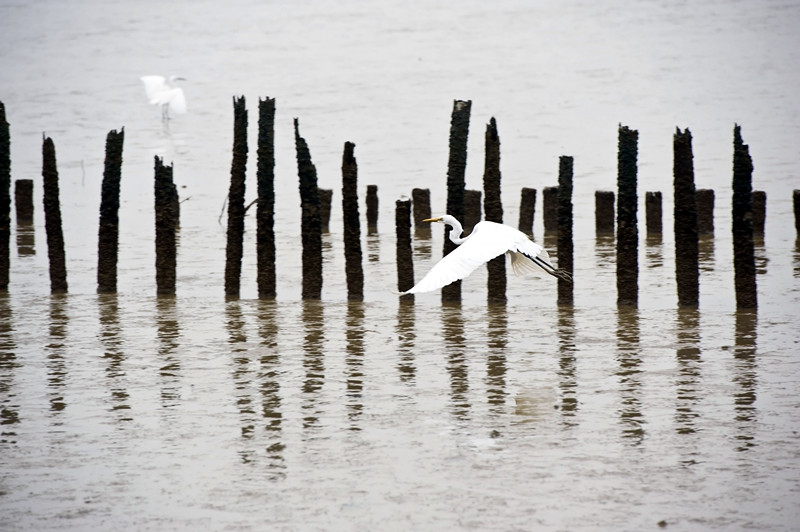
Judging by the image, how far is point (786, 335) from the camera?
37.2 feet

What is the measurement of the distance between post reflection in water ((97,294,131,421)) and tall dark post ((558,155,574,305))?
4.40 meters

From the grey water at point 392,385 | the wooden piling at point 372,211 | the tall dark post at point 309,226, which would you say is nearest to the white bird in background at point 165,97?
the grey water at point 392,385

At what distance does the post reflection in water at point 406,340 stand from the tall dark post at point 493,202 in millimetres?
869

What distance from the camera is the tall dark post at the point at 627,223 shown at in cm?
1252

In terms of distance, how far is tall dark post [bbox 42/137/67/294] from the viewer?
1384cm

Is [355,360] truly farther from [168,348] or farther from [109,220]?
[109,220]

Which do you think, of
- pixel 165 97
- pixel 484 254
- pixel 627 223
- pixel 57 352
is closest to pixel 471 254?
pixel 484 254

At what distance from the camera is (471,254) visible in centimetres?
1074

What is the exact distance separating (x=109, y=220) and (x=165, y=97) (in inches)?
826

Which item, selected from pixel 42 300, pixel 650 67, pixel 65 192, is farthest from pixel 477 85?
pixel 42 300

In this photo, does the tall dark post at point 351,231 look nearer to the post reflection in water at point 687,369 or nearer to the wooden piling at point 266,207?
the wooden piling at point 266,207

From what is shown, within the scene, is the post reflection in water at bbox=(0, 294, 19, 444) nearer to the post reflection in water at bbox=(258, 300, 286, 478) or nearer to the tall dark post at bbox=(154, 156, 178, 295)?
the tall dark post at bbox=(154, 156, 178, 295)

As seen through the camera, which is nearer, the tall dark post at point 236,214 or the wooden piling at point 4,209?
the tall dark post at point 236,214

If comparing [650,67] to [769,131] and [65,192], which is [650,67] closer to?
[769,131]
